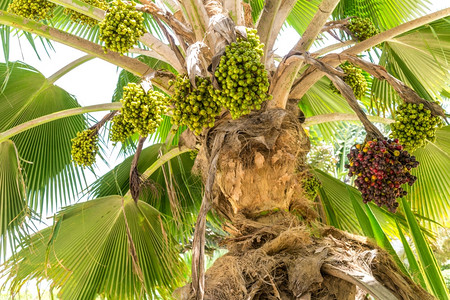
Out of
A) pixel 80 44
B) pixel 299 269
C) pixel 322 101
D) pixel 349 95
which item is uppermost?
pixel 80 44

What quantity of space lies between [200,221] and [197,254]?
17 cm

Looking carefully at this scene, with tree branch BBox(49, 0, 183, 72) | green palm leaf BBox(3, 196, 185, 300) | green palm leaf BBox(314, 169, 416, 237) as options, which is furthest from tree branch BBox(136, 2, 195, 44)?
green palm leaf BBox(314, 169, 416, 237)

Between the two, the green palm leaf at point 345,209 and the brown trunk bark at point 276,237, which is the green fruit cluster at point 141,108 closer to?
the brown trunk bark at point 276,237

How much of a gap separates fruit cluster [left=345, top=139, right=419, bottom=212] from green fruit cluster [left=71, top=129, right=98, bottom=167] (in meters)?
1.93

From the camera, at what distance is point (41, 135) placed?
4.11 meters

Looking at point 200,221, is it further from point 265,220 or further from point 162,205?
point 162,205

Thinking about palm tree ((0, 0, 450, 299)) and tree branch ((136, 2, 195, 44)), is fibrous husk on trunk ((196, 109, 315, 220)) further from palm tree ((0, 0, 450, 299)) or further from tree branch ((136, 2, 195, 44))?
tree branch ((136, 2, 195, 44))

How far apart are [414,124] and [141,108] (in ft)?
4.84

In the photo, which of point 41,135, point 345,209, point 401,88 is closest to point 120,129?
point 41,135

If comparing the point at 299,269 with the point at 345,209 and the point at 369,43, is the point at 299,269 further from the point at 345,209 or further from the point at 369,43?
the point at 345,209

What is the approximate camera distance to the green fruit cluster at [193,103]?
2.29 m

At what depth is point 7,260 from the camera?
321cm

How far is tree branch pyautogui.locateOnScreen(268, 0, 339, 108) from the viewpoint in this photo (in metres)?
2.59

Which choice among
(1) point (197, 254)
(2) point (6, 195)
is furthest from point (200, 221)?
(2) point (6, 195)
